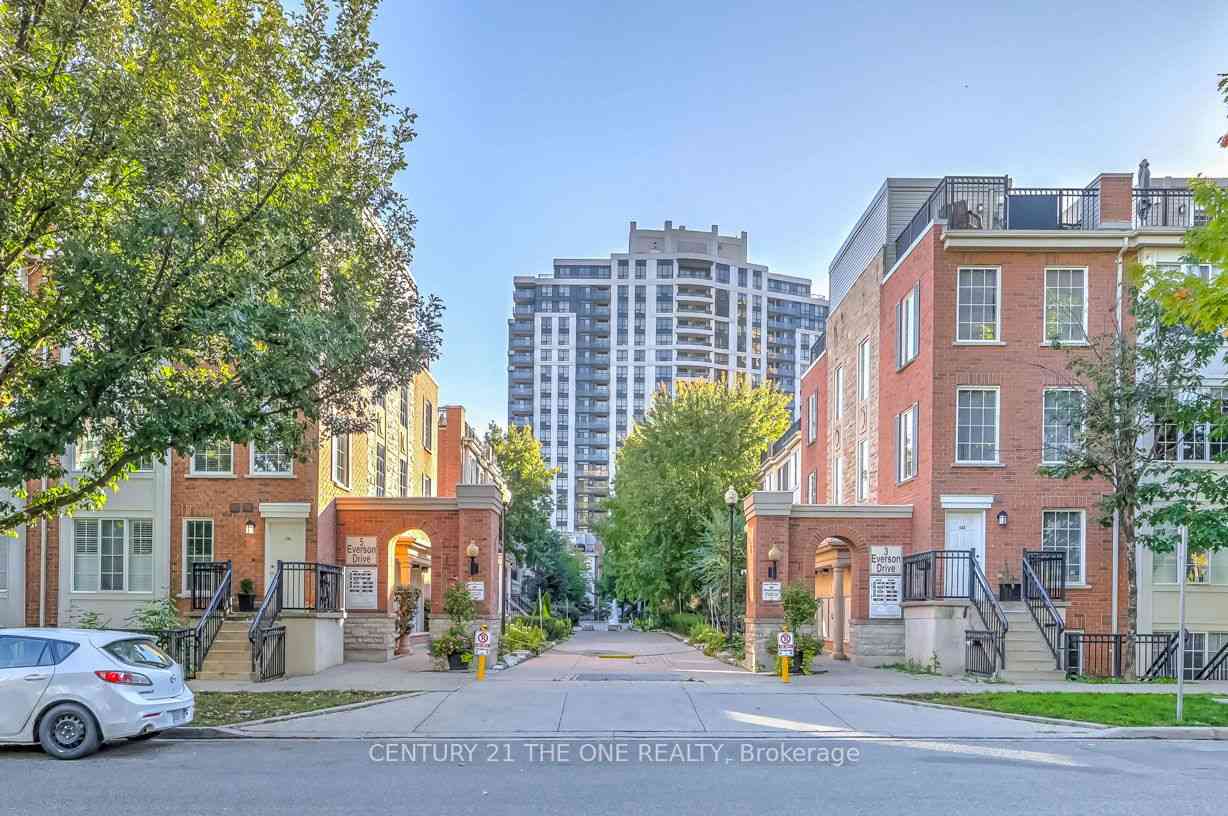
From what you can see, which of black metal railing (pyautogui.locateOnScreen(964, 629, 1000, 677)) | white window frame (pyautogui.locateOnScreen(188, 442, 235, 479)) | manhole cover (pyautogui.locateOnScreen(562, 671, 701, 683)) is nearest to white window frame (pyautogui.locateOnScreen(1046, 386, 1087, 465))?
black metal railing (pyautogui.locateOnScreen(964, 629, 1000, 677))

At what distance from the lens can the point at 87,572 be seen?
24.8m

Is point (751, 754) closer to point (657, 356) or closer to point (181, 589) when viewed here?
point (181, 589)

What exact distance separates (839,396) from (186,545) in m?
20.3

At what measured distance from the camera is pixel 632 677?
68.1ft

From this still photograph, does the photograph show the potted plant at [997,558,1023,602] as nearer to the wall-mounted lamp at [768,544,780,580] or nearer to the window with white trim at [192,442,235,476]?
the wall-mounted lamp at [768,544,780,580]

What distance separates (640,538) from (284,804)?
35512 mm

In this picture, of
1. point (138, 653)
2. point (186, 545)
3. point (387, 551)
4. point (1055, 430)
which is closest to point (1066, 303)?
point (1055, 430)

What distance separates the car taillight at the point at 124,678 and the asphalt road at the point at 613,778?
76 centimetres

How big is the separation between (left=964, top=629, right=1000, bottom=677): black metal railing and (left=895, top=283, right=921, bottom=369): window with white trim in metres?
7.60

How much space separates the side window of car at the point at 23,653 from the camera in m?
11.6

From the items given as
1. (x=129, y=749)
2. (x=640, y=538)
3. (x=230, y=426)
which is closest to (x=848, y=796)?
(x=129, y=749)

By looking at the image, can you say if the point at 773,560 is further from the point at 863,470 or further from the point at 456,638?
the point at 863,470

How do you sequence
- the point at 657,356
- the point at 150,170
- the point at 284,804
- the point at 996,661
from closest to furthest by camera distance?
1. the point at 284,804
2. the point at 150,170
3. the point at 996,661
4. the point at 657,356

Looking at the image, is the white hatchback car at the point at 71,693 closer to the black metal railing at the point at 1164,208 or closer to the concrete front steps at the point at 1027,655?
the concrete front steps at the point at 1027,655
